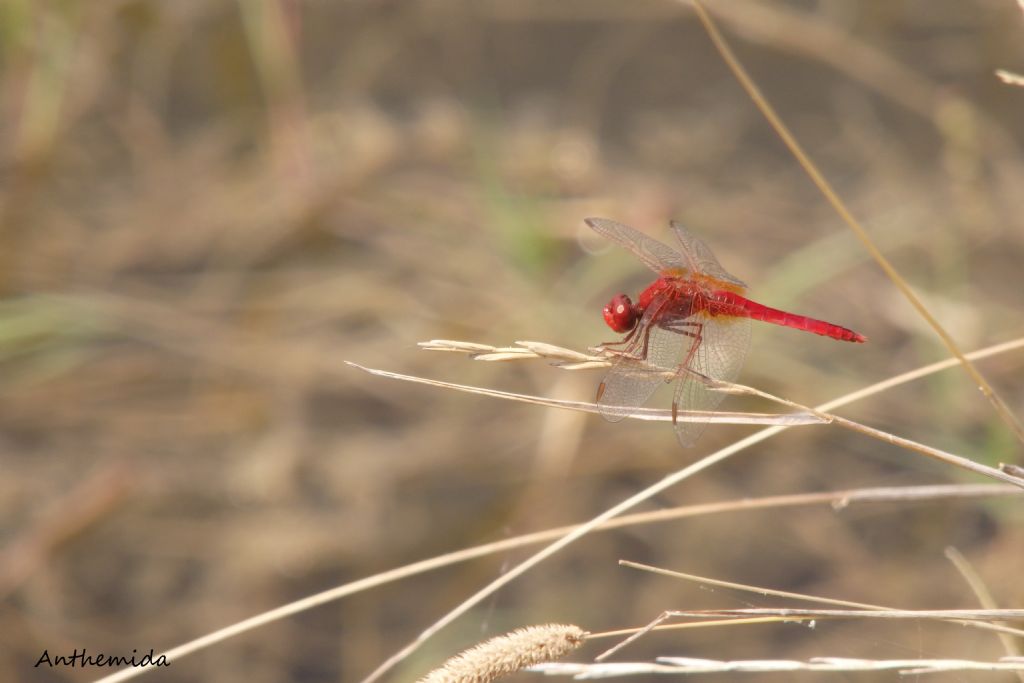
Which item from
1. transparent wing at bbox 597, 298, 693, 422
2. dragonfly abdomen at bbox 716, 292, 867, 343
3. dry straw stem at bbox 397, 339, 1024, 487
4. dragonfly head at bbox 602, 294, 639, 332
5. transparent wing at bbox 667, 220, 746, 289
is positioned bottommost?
dry straw stem at bbox 397, 339, 1024, 487

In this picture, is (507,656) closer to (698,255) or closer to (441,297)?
(698,255)

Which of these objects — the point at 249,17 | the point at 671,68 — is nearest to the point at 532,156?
the point at 671,68

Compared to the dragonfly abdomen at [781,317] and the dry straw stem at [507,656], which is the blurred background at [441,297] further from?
the dry straw stem at [507,656]

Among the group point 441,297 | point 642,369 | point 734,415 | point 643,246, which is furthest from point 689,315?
point 441,297

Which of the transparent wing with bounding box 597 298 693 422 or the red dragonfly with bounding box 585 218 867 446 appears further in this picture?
the red dragonfly with bounding box 585 218 867 446

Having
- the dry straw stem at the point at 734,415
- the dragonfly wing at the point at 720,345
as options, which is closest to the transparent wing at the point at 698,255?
the dragonfly wing at the point at 720,345

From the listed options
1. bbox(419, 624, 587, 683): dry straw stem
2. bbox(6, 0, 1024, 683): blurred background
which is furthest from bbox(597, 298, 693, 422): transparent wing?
bbox(6, 0, 1024, 683): blurred background

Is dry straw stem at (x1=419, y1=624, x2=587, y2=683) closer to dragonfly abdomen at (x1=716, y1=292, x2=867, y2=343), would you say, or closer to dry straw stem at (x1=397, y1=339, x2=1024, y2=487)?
dry straw stem at (x1=397, y1=339, x2=1024, y2=487)
